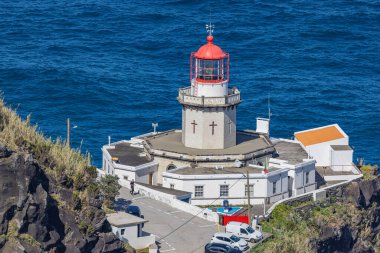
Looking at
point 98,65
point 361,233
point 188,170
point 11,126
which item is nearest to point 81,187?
point 11,126

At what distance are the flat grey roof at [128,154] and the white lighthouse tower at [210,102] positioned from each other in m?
4.14

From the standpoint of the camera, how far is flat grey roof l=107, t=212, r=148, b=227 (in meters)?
83.6

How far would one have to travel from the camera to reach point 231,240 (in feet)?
281

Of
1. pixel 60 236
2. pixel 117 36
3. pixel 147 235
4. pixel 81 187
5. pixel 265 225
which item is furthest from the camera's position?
pixel 117 36

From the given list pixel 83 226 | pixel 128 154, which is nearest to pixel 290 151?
pixel 128 154

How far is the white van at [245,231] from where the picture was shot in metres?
87.8

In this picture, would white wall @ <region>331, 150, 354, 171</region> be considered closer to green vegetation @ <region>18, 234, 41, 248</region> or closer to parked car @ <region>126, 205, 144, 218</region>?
parked car @ <region>126, 205, 144, 218</region>

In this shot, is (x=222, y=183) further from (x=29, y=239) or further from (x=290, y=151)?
(x=29, y=239)

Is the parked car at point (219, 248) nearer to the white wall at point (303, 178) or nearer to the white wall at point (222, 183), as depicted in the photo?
the white wall at point (222, 183)

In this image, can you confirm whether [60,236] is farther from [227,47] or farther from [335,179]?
[227,47]

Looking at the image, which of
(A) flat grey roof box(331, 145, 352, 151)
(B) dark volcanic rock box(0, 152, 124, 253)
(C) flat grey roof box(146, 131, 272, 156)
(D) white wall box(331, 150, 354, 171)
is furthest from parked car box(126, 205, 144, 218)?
(A) flat grey roof box(331, 145, 352, 151)

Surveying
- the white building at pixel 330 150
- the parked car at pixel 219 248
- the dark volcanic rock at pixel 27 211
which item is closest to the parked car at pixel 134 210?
the parked car at pixel 219 248

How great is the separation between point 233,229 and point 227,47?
8209 cm

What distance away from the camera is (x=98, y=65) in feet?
531
